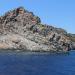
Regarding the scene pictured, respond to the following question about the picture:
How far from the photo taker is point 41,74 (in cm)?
11562

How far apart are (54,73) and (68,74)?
5184 millimetres

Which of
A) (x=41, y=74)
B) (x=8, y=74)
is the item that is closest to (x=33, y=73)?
(x=41, y=74)

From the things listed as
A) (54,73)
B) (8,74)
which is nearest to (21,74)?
(8,74)

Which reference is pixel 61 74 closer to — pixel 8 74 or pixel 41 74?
pixel 41 74

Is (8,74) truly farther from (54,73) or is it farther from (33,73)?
(54,73)

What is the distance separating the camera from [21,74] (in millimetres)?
112688

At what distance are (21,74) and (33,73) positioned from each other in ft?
20.9

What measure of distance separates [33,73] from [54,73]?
9201 mm

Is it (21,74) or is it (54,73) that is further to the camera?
(54,73)

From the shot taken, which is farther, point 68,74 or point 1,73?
point 68,74

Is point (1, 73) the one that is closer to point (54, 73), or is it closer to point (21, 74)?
point (21, 74)

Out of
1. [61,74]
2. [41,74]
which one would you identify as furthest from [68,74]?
[41,74]

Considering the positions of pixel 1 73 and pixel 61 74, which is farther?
pixel 61 74

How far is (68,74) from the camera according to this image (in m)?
121
